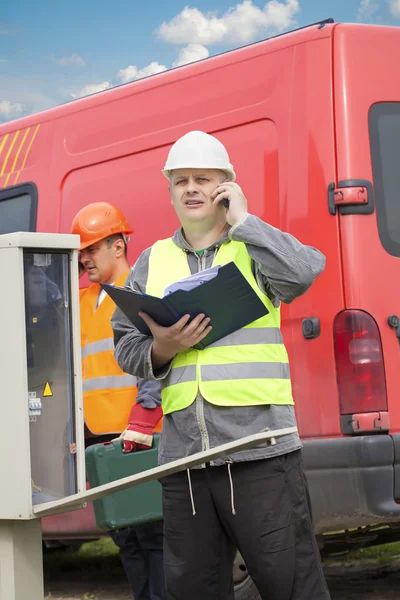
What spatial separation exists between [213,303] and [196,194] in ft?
1.27

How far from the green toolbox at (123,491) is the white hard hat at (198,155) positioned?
4.63ft

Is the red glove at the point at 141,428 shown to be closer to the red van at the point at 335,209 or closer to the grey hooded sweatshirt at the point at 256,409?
the red van at the point at 335,209

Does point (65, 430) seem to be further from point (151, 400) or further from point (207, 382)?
point (151, 400)

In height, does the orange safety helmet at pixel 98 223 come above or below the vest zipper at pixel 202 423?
above

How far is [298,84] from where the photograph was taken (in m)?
4.41

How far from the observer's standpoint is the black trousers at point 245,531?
3074 millimetres

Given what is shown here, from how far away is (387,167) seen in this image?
438cm

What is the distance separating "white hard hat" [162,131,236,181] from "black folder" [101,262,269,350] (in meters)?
0.42

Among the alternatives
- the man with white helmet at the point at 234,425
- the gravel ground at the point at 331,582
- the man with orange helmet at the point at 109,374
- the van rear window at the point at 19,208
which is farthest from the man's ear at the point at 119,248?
the gravel ground at the point at 331,582

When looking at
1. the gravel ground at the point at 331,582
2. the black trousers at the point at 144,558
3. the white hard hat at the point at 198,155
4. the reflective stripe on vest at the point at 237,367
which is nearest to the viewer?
the reflective stripe on vest at the point at 237,367

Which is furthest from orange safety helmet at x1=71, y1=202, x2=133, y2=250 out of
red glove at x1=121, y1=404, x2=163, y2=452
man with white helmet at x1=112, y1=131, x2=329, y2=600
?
man with white helmet at x1=112, y1=131, x2=329, y2=600

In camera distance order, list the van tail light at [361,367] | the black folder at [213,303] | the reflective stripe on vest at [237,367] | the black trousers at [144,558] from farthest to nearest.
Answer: the black trousers at [144,558]
the van tail light at [361,367]
the reflective stripe on vest at [237,367]
the black folder at [213,303]

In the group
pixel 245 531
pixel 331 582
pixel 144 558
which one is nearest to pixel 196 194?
pixel 245 531

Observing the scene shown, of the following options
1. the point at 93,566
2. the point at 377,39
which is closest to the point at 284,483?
the point at 377,39
